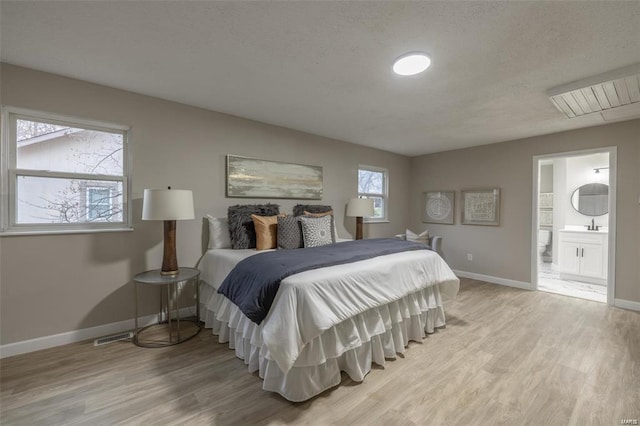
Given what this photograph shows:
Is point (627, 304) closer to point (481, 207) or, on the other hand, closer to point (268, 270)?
point (481, 207)

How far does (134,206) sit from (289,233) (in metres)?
1.55

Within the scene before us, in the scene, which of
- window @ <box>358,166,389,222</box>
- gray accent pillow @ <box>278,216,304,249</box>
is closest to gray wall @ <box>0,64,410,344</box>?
gray accent pillow @ <box>278,216,304,249</box>

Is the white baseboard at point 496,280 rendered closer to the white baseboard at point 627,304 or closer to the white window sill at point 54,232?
the white baseboard at point 627,304

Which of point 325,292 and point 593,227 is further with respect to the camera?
point 593,227

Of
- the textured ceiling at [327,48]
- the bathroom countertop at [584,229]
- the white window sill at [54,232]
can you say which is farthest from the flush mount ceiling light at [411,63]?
the bathroom countertop at [584,229]

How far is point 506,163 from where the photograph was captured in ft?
14.3

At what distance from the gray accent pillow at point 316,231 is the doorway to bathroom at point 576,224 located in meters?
3.19

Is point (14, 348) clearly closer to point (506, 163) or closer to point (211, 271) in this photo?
point (211, 271)

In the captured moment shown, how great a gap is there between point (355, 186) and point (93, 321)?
12.2ft

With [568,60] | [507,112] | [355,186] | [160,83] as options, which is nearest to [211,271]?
[160,83]

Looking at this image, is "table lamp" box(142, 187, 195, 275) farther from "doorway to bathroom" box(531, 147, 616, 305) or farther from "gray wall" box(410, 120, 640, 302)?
"doorway to bathroom" box(531, 147, 616, 305)

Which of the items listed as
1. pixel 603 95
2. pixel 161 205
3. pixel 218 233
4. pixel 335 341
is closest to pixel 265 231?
pixel 218 233

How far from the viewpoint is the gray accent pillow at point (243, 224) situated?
2979mm

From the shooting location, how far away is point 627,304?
330 cm
